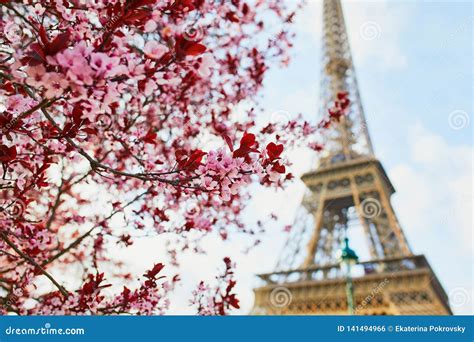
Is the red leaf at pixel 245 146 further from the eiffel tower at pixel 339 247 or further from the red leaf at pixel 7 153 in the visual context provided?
the eiffel tower at pixel 339 247

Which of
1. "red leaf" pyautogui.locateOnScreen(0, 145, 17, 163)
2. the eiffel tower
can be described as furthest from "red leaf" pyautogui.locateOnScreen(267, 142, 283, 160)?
the eiffel tower

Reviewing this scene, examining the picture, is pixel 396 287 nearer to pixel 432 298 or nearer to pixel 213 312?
pixel 432 298

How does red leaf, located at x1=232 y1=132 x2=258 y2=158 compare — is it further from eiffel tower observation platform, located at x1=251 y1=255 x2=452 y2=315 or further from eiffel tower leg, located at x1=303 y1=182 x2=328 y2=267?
eiffel tower leg, located at x1=303 y1=182 x2=328 y2=267

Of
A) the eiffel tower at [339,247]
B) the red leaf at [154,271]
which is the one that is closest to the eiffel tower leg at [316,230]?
the eiffel tower at [339,247]

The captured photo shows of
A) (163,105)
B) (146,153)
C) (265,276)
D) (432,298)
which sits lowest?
(146,153)

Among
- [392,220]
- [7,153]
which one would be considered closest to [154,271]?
[7,153]

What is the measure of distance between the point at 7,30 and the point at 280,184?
363 cm

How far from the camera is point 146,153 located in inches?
140

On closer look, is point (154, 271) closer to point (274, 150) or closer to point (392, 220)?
point (274, 150)

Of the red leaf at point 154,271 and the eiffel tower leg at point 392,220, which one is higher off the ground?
the eiffel tower leg at point 392,220

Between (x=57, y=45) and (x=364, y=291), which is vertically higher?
(x=364, y=291)

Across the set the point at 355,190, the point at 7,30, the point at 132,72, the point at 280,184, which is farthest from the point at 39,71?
the point at 355,190

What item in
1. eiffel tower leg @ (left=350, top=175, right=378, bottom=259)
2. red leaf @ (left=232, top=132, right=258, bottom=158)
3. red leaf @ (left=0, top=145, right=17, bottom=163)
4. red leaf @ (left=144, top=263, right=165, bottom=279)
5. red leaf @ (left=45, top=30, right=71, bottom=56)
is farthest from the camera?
eiffel tower leg @ (left=350, top=175, right=378, bottom=259)

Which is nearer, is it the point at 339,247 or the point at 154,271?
the point at 154,271
